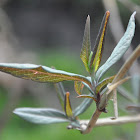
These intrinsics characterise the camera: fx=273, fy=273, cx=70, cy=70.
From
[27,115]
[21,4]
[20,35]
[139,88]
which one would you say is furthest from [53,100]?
[27,115]

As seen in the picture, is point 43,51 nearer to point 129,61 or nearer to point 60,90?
point 60,90

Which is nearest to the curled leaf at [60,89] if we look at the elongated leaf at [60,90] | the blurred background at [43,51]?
the elongated leaf at [60,90]

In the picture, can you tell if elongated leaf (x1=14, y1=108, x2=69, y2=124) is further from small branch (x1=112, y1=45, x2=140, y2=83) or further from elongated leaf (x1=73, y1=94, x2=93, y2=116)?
small branch (x1=112, y1=45, x2=140, y2=83)

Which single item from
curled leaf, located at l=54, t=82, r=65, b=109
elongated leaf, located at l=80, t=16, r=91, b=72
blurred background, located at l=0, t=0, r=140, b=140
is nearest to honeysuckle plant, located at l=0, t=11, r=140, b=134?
elongated leaf, located at l=80, t=16, r=91, b=72

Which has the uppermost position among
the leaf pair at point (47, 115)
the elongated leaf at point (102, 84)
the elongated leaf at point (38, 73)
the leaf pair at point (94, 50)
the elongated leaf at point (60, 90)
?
the leaf pair at point (94, 50)

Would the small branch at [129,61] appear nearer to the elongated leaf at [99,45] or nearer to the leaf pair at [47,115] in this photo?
the elongated leaf at [99,45]

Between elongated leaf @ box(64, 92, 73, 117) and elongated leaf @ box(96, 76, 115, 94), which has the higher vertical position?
elongated leaf @ box(96, 76, 115, 94)
